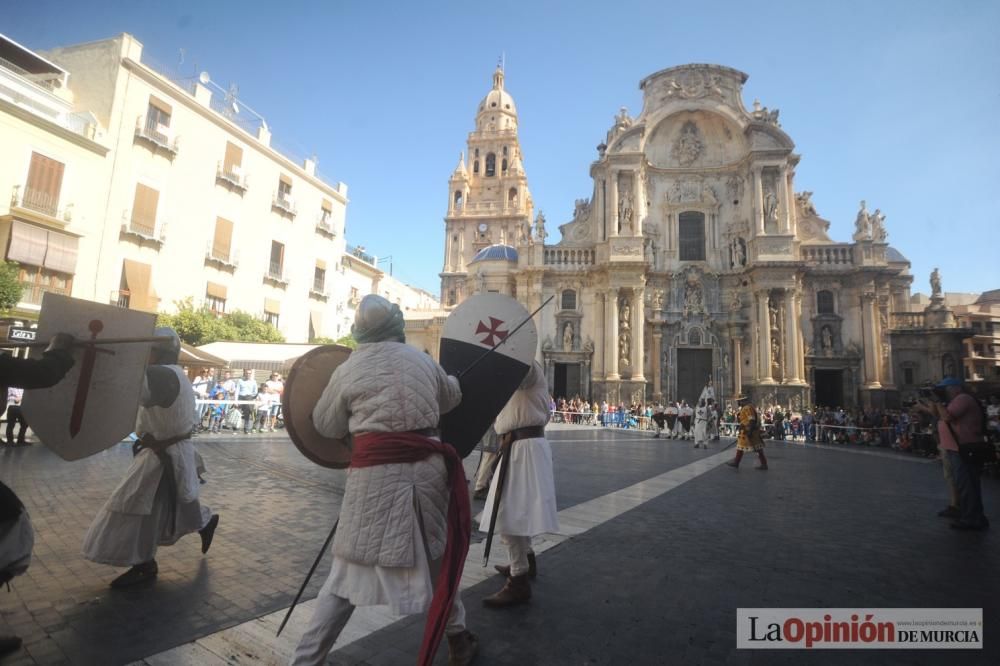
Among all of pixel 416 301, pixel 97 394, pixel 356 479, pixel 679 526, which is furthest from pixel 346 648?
pixel 416 301

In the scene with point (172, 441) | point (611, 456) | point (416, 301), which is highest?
point (416, 301)

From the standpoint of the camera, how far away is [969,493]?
5.61 meters

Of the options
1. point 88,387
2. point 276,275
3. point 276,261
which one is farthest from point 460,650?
point 276,261

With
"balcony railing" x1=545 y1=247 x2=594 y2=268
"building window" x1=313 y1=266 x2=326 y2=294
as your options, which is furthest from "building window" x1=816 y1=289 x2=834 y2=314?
"building window" x1=313 y1=266 x2=326 y2=294

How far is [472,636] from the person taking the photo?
2537 mm

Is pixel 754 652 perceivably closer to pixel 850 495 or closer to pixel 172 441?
pixel 172 441

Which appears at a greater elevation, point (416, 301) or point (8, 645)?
point (416, 301)

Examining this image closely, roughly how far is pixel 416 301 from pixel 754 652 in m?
69.2

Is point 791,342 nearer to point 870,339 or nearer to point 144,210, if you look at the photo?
point 870,339

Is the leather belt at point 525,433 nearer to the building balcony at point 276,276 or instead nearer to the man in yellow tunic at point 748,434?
the man in yellow tunic at point 748,434

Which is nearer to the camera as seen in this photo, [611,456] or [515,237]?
[611,456]

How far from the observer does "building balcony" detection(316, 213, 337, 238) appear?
31.1m

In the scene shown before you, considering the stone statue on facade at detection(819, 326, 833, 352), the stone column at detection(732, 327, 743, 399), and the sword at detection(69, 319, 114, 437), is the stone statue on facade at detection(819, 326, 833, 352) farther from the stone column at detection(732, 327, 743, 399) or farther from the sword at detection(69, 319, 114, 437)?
the sword at detection(69, 319, 114, 437)

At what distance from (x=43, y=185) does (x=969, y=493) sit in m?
26.5
